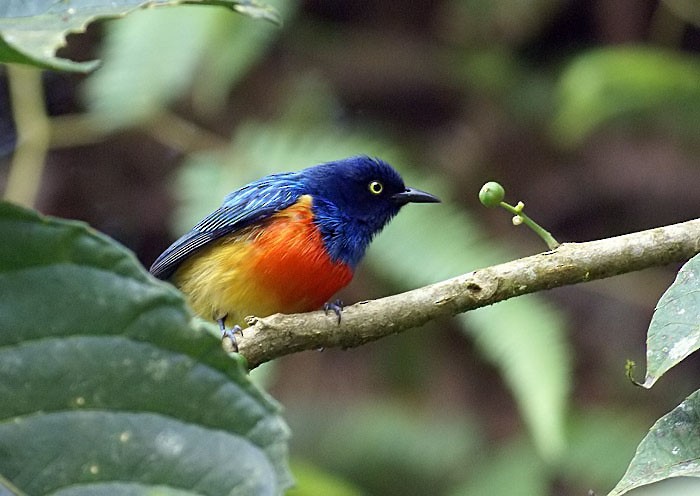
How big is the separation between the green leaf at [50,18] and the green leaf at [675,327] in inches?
36.5

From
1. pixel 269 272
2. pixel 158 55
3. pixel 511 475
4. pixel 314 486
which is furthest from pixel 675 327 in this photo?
pixel 158 55

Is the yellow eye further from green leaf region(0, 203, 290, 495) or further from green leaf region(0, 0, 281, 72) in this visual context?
green leaf region(0, 203, 290, 495)

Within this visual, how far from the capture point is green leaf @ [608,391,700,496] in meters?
1.73

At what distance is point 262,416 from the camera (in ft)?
4.29

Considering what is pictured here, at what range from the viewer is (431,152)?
6.86 m

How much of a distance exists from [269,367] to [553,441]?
1353mm

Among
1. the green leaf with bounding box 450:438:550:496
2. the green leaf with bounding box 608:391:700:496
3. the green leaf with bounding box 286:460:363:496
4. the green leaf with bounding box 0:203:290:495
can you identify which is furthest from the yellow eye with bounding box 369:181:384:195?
the green leaf with bounding box 0:203:290:495

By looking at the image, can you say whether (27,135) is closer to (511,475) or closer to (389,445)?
(389,445)

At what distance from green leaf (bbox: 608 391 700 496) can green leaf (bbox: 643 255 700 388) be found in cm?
9

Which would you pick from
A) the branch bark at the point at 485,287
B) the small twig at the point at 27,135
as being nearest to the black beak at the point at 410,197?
the branch bark at the point at 485,287

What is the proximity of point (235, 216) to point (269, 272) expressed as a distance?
397 mm

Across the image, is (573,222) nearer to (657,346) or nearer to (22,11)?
(657,346)

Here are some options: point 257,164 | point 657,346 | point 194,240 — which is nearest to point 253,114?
point 257,164

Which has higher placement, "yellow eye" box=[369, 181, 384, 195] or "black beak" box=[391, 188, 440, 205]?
"yellow eye" box=[369, 181, 384, 195]
